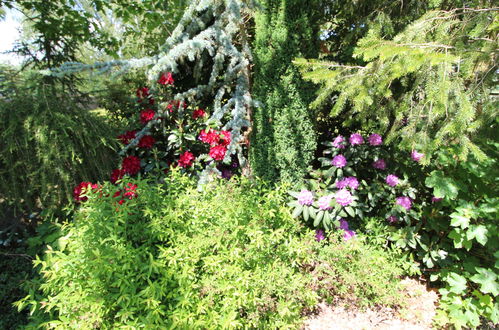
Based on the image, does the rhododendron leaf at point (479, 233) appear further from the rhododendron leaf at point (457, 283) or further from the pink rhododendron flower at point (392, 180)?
the pink rhododendron flower at point (392, 180)

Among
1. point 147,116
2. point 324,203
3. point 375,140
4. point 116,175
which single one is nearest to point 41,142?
point 116,175

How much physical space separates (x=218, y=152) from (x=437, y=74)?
71.9 inches

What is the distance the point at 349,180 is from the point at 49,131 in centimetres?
268

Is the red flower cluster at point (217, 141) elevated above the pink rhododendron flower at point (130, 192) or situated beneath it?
elevated above

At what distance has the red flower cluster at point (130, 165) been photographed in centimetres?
275

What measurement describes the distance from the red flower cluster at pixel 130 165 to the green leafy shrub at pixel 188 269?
27.2 inches

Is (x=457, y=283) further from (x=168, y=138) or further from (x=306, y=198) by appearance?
(x=168, y=138)

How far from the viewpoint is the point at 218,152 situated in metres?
2.67

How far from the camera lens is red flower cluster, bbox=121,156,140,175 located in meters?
2.75

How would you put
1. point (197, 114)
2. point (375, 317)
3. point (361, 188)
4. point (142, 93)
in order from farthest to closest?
point (142, 93), point (197, 114), point (361, 188), point (375, 317)

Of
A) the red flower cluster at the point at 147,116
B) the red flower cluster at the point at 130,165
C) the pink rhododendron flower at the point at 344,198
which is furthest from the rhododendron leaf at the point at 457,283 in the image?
the red flower cluster at the point at 147,116

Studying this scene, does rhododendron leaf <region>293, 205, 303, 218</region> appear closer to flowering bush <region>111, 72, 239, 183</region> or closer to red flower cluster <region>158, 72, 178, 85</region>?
flowering bush <region>111, 72, 239, 183</region>

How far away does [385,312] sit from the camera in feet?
7.35

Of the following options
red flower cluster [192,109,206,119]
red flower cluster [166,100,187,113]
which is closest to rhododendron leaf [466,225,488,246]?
red flower cluster [192,109,206,119]
